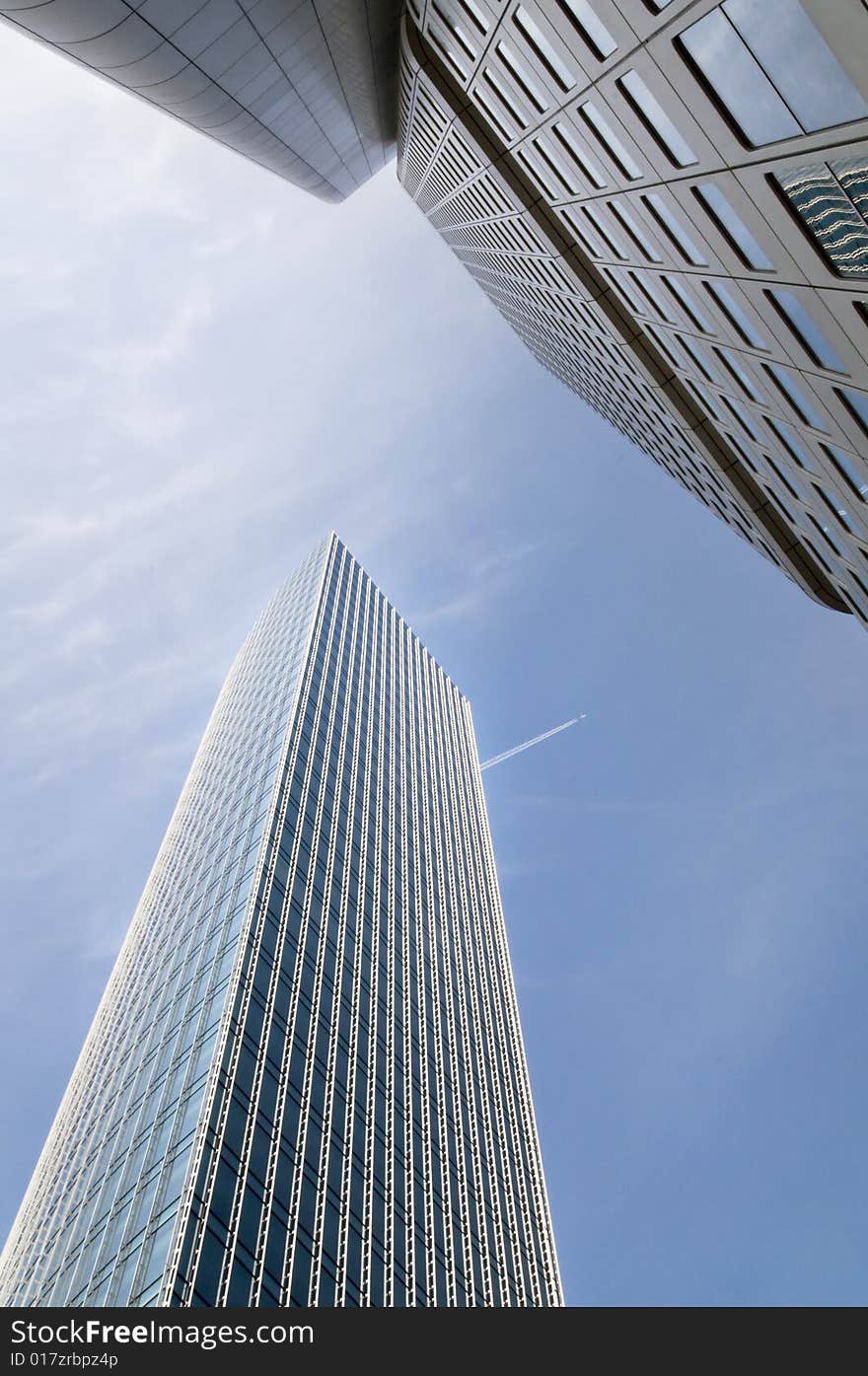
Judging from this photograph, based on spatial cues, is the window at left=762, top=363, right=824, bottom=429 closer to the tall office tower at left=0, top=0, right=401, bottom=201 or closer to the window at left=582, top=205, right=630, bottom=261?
the window at left=582, top=205, right=630, bottom=261

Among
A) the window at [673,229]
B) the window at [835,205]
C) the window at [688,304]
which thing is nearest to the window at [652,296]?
the window at [688,304]

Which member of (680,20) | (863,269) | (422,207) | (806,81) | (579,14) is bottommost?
(863,269)

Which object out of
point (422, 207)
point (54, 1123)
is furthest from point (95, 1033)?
point (422, 207)

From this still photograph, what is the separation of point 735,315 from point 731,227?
4.26m

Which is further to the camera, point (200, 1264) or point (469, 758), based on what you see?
point (469, 758)

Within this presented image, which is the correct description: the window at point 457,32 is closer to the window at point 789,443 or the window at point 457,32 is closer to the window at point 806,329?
the window at point 789,443

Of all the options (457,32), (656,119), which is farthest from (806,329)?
(457,32)

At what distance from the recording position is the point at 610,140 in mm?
20188

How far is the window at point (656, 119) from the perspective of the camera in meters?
15.9

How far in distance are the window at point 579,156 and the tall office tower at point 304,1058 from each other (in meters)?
35.8

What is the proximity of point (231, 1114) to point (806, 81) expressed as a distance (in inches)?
1485

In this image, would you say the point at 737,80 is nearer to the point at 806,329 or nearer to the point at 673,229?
the point at 806,329

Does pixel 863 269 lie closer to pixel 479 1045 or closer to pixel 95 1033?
pixel 479 1045

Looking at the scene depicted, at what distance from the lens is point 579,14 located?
55.6 ft
